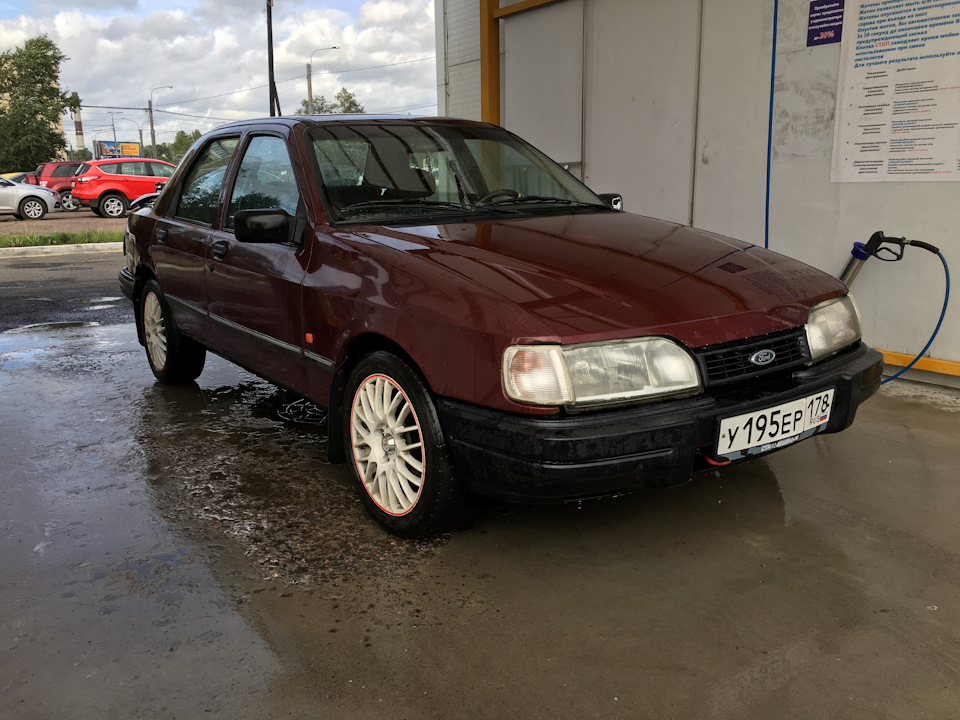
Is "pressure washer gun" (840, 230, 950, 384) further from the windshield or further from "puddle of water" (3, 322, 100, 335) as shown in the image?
"puddle of water" (3, 322, 100, 335)

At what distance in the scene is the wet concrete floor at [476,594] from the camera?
2.04m

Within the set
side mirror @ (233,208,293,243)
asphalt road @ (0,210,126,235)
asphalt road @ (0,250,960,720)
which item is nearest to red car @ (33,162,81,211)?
asphalt road @ (0,210,126,235)

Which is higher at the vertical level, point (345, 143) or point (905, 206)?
point (345, 143)

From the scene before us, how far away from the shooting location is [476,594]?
2.52 metres

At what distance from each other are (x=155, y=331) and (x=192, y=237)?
106 centimetres

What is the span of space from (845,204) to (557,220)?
9.07ft

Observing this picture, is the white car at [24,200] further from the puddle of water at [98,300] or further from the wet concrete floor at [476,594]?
→ the wet concrete floor at [476,594]

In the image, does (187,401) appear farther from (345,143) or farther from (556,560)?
(556,560)

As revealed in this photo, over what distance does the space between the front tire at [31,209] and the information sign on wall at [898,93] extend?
856 inches

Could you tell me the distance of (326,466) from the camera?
3607mm

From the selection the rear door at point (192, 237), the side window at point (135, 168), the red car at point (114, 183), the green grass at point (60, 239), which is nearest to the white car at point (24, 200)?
the red car at point (114, 183)

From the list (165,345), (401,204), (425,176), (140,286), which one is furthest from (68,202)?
(401,204)

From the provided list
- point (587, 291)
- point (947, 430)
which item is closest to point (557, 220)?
point (587, 291)

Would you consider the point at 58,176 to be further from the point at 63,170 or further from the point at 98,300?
the point at 98,300
